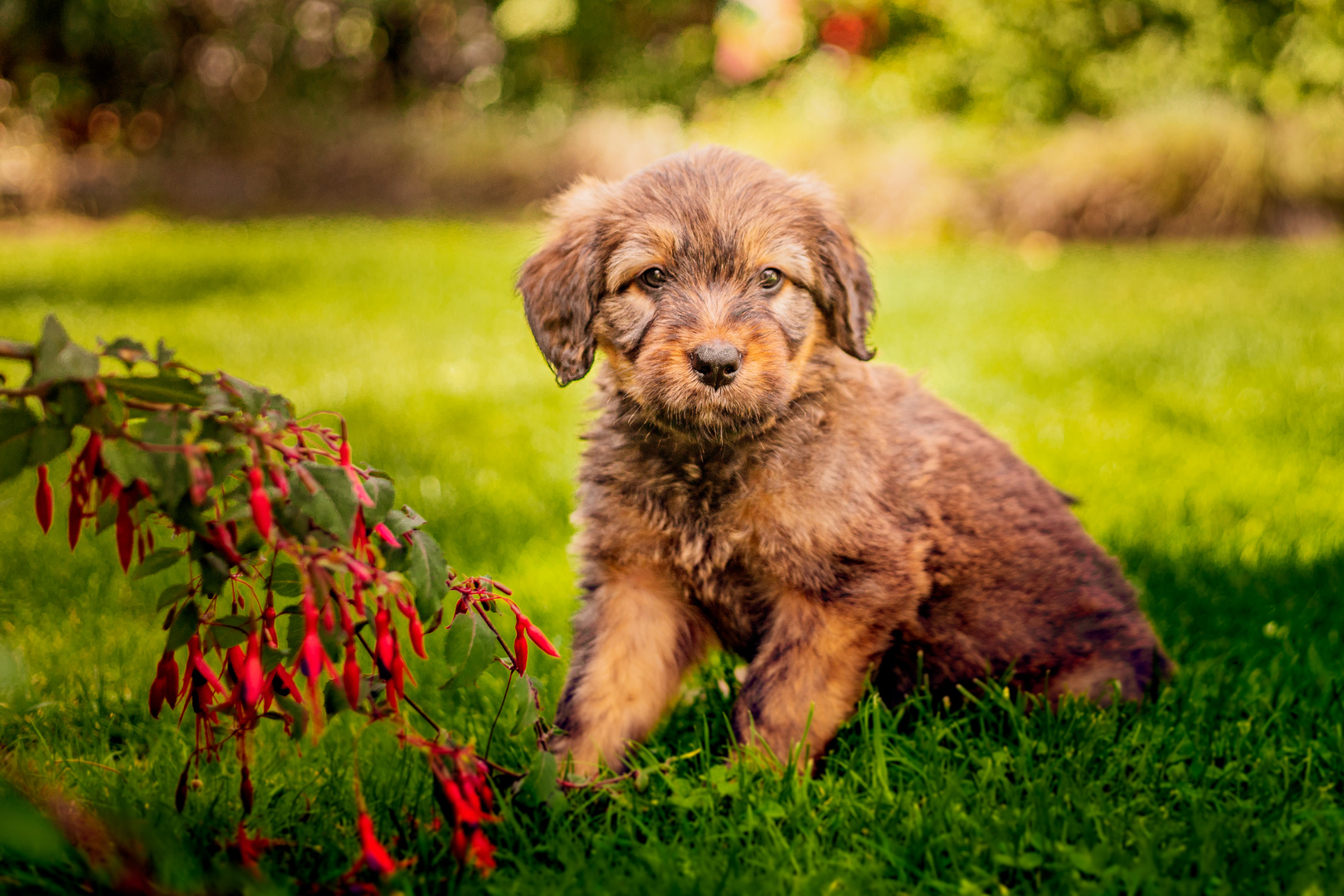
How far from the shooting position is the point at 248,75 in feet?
67.4

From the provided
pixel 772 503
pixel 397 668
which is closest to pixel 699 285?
pixel 772 503

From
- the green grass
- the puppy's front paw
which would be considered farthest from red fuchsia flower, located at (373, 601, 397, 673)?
the puppy's front paw

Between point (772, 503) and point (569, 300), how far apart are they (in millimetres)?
745

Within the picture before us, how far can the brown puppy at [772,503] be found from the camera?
2410 millimetres

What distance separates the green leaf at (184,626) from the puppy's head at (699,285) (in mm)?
1123

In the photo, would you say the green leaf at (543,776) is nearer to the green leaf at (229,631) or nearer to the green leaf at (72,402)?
the green leaf at (229,631)

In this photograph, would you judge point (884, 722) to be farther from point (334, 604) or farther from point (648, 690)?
point (334, 604)

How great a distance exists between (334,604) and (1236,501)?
389 cm

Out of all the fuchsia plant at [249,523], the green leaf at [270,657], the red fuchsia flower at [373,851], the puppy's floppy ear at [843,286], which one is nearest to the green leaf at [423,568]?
the fuchsia plant at [249,523]

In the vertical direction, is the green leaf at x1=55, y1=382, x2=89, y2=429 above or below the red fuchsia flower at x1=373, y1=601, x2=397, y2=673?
above

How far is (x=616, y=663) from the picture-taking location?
8.27 ft

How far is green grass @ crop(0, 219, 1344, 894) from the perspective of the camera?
2006 mm

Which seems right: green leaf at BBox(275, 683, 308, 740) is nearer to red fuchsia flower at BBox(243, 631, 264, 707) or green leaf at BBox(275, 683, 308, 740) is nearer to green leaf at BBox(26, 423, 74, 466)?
red fuchsia flower at BBox(243, 631, 264, 707)

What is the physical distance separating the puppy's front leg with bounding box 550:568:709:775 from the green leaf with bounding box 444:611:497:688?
2.50 ft
